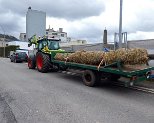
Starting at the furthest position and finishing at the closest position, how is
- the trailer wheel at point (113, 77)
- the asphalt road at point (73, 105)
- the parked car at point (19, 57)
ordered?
the parked car at point (19, 57)
the trailer wheel at point (113, 77)
the asphalt road at point (73, 105)

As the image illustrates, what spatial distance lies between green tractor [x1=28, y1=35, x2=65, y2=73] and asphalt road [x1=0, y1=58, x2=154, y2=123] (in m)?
5.57

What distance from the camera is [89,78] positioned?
12.3 metres

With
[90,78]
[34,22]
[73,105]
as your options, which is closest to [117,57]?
[90,78]

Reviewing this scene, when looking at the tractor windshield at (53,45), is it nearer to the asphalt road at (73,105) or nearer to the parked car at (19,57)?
the asphalt road at (73,105)

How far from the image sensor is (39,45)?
65.4 feet

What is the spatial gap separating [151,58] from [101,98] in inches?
177

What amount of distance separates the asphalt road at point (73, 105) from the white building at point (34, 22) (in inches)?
1480

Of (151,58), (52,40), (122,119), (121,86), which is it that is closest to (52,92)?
(121,86)

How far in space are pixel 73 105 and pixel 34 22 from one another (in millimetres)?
41989

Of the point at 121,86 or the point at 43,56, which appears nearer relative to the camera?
the point at 121,86

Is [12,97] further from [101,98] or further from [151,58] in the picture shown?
[151,58]

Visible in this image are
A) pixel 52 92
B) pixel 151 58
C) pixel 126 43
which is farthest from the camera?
pixel 126 43

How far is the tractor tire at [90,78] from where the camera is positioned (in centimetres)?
1180

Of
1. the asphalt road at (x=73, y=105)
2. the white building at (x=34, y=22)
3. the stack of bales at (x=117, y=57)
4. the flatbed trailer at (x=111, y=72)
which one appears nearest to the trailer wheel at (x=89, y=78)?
the flatbed trailer at (x=111, y=72)
